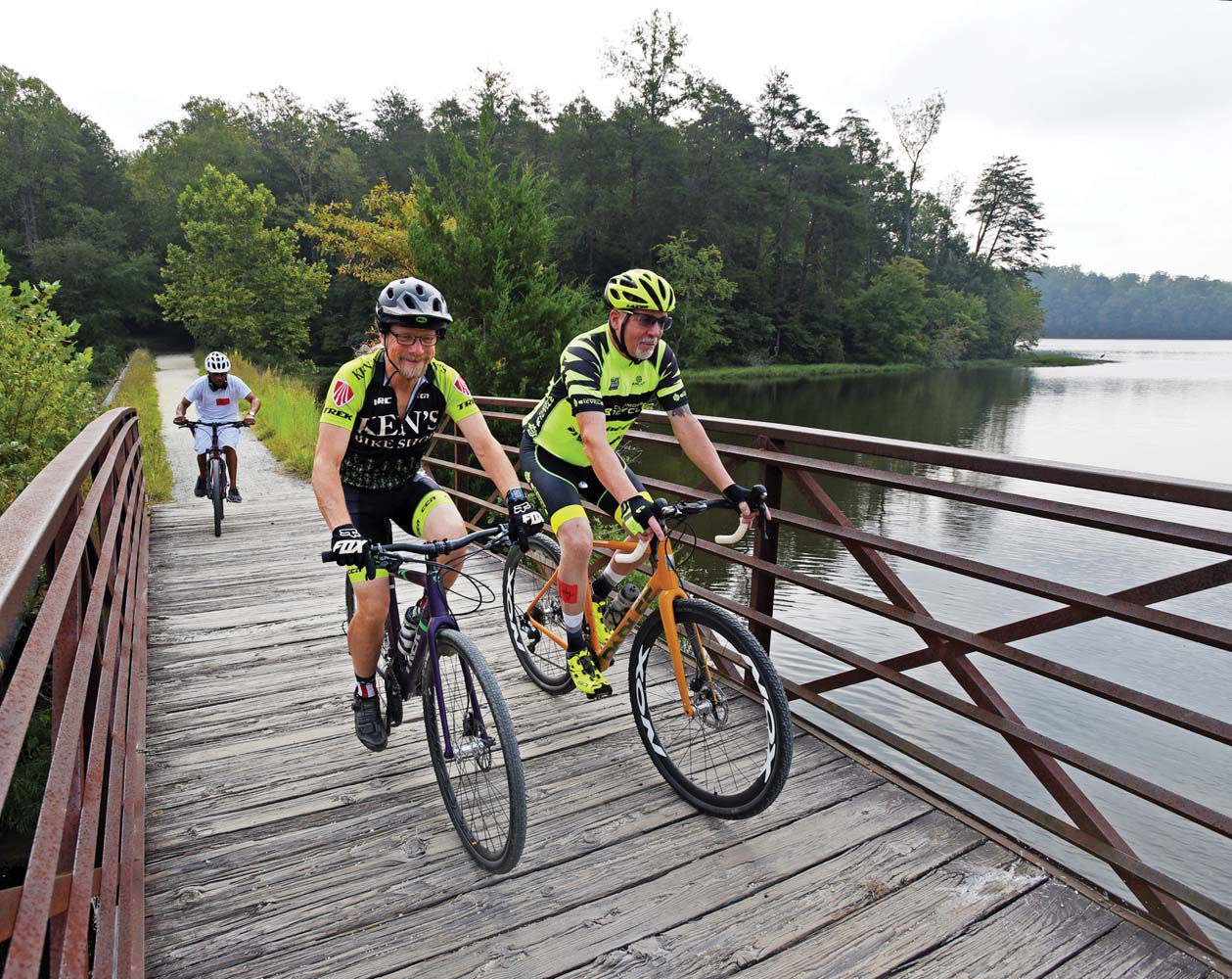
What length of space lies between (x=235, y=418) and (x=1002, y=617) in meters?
10.4

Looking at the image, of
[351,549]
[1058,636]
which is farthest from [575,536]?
[1058,636]

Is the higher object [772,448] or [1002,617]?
[772,448]

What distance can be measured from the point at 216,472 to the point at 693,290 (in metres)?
51.6

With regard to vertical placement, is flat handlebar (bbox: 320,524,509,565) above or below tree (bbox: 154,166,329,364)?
below

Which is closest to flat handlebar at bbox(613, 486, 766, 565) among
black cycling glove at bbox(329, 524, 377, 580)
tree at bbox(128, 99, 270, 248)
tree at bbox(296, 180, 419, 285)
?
black cycling glove at bbox(329, 524, 377, 580)

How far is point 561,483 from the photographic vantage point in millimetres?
3930

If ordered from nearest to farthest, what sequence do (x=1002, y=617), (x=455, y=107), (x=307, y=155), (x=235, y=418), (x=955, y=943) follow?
(x=955, y=943) < (x=235, y=418) < (x=1002, y=617) < (x=455, y=107) < (x=307, y=155)

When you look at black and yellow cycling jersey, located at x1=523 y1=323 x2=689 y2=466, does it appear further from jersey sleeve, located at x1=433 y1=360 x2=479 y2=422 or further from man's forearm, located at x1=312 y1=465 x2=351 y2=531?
man's forearm, located at x1=312 y1=465 x2=351 y2=531

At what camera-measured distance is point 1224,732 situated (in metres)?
2.27

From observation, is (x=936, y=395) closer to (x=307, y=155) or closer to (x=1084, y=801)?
(x=1084, y=801)

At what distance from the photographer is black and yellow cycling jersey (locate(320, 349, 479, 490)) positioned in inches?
123

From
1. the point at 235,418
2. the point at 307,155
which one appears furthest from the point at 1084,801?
the point at 307,155

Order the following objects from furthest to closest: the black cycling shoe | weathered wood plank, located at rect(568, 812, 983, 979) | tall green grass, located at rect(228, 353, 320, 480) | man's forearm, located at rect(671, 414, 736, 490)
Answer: tall green grass, located at rect(228, 353, 320, 480) < man's forearm, located at rect(671, 414, 736, 490) < the black cycling shoe < weathered wood plank, located at rect(568, 812, 983, 979)

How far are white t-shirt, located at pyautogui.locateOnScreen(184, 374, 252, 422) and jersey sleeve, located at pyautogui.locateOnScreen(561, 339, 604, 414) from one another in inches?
245
